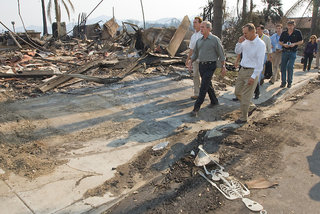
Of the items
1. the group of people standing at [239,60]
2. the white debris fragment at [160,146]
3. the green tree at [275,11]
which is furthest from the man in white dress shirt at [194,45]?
the green tree at [275,11]

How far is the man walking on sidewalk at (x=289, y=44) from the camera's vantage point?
292 inches

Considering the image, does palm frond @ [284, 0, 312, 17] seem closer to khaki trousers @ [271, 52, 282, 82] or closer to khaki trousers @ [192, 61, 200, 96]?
khaki trousers @ [271, 52, 282, 82]

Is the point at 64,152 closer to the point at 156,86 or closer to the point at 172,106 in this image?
the point at 172,106

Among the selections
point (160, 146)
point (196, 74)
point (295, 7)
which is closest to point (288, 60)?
point (196, 74)

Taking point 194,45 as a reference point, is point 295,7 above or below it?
above

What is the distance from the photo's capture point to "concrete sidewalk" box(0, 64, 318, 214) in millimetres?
2924

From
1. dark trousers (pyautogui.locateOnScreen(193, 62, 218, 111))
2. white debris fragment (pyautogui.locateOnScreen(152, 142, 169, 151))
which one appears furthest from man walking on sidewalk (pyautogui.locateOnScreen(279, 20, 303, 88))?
white debris fragment (pyautogui.locateOnScreen(152, 142, 169, 151))

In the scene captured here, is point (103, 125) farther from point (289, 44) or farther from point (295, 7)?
point (295, 7)

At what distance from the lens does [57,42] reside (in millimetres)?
16969

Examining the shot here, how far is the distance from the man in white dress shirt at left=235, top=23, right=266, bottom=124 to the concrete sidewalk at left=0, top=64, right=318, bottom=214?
0.65m

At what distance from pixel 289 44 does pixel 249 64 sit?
11.5ft

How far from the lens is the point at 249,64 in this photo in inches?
195

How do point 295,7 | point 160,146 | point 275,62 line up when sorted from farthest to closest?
point 295,7
point 275,62
point 160,146

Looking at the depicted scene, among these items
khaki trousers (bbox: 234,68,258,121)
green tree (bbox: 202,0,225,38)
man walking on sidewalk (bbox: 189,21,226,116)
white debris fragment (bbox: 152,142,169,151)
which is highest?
green tree (bbox: 202,0,225,38)
